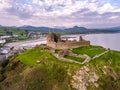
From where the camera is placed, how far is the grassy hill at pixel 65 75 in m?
51.0

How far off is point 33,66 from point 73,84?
11.4 metres

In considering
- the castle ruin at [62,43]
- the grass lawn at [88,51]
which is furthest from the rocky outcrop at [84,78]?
the castle ruin at [62,43]

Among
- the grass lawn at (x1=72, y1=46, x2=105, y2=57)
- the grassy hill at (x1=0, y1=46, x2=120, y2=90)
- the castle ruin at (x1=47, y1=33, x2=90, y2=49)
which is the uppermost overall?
the castle ruin at (x1=47, y1=33, x2=90, y2=49)

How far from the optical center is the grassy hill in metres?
51.0

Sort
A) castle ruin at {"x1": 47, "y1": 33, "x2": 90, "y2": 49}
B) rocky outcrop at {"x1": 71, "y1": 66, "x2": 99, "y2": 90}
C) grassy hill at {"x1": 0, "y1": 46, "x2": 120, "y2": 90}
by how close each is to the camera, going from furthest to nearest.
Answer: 1. castle ruin at {"x1": 47, "y1": 33, "x2": 90, "y2": 49}
2. grassy hill at {"x1": 0, "y1": 46, "x2": 120, "y2": 90}
3. rocky outcrop at {"x1": 71, "y1": 66, "x2": 99, "y2": 90}

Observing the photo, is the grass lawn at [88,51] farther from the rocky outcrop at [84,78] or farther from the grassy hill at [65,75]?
the rocky outcrop at [84,78]

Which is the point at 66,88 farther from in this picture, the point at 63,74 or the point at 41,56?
the point at 41,56

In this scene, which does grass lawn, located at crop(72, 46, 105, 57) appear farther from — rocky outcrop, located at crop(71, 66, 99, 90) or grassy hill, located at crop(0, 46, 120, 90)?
rocky outcrop, located at crop(71, 66, 99, 90)

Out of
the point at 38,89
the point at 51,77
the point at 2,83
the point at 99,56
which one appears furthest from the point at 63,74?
the point at 2,83

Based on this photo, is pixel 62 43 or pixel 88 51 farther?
pixel 62 43

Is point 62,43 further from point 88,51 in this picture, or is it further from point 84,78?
point 84,78

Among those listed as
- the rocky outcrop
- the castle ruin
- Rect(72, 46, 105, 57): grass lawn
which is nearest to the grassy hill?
the rocky outcrop

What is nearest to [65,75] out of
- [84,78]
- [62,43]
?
[84,78]

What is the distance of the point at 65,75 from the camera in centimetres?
5266
